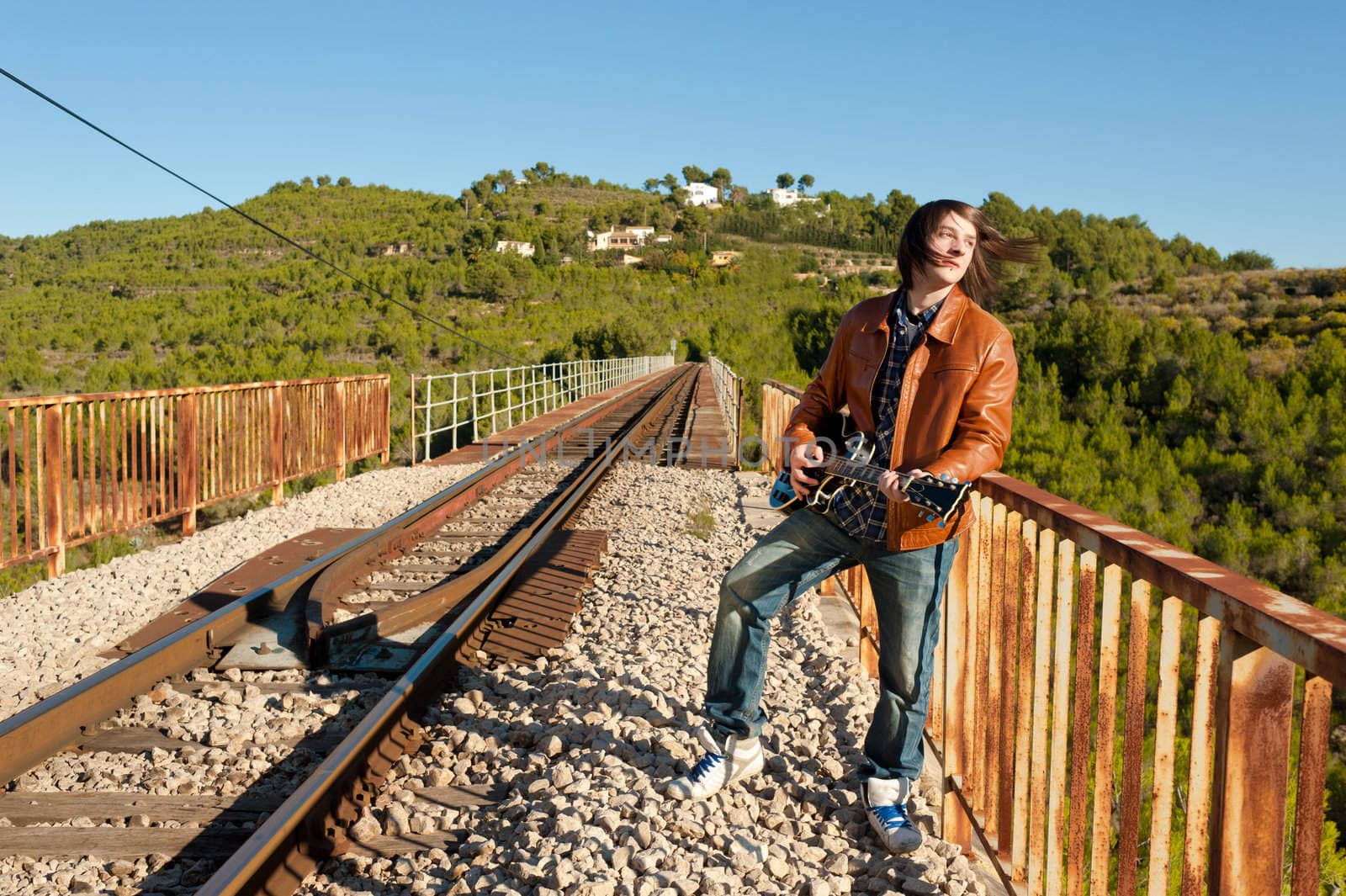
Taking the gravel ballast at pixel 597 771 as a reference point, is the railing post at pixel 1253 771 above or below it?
above

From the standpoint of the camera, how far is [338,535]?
7.67m

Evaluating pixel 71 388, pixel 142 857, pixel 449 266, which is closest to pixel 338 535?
pixel 142 857

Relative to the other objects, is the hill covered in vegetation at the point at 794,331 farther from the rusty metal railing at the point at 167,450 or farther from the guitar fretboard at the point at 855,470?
the rusty metal railing at the point at 167,450

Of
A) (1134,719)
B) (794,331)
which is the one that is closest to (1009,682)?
(1134,719)

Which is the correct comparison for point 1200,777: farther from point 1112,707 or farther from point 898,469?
point 898,469

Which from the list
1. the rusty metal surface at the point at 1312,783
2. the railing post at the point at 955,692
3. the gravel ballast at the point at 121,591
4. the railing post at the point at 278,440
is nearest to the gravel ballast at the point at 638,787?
the railing post at the point at 955,692

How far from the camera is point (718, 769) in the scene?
9.71ft

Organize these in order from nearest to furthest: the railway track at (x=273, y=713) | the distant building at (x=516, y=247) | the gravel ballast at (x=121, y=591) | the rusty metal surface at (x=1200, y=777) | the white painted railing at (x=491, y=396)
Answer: the rusty metal surface at (x=1200, y=777) → the railway track at (x=273, y=713) → the gravel ballast at (x=121, y=591) → the white painted railing at (x=491, y=396) → the distant building at (x=516, y=247)

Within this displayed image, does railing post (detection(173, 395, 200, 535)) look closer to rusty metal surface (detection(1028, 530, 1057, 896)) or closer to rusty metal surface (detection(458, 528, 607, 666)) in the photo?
rusty metal surface (detection(458, 528, 607, 666))

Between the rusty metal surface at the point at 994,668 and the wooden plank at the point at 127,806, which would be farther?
the wooden plank at the point at 127,806

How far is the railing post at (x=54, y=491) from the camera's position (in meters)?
6.53

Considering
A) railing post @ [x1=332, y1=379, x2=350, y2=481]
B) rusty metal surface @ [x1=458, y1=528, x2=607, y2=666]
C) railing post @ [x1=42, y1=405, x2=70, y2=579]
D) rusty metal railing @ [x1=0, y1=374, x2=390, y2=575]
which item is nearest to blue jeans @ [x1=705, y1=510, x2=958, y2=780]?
rusty metal surface @ [x1=458, y1=528, x2=607, y2=666]

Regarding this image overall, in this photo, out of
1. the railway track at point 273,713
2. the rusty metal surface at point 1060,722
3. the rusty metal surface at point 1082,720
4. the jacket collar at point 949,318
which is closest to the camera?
→ the rusty metal surface at point 1082,720

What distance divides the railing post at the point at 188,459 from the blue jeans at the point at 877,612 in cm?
680
